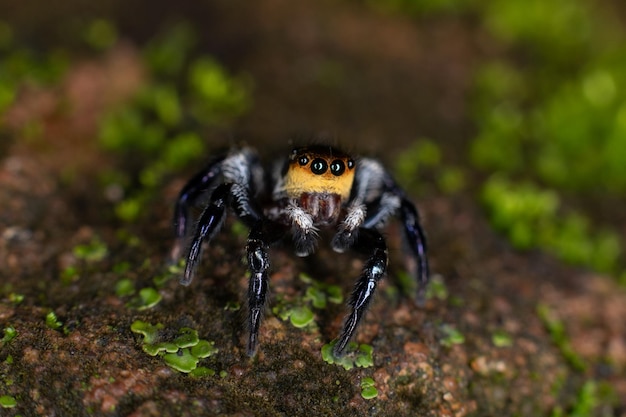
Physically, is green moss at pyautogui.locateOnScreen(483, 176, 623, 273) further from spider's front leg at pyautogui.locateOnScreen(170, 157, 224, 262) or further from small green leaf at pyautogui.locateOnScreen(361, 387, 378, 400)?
spider's front leg at pyautogui.locateOnScreen(170, 157, 224, 262)

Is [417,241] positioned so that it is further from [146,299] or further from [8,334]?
[8,334]

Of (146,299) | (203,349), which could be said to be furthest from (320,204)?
(146,299)

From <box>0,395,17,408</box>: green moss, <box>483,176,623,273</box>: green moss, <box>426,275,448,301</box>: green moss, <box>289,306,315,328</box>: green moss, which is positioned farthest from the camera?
<box>483,176,623,273</box>: green moss

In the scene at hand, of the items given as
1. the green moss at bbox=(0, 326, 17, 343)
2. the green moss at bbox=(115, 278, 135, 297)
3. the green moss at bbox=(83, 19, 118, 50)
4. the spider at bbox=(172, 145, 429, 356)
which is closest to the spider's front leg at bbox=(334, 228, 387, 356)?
the spider at bbox=(172, 145, 429, 356)

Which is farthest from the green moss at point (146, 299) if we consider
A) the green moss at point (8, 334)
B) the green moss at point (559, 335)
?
the green moss at point (559, 335)

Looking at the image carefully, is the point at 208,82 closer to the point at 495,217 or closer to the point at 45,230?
the point at 45,230

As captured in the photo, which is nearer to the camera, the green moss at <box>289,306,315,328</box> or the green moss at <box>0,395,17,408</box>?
the green moss at <box>0,395,17,408</box>

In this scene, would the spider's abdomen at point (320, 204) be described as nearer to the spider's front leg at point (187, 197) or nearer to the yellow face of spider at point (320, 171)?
the yellow face of spider at point (320, 171)

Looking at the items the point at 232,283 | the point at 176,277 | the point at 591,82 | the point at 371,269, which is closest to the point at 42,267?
the point at 176,277

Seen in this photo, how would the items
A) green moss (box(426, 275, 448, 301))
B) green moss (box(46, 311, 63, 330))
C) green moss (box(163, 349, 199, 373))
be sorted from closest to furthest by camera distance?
green moss (box(163, 349, 199, 373)) → green moss (box(46, 311, 63, 330)) → green moss (box(426, 275, 448, 301))
